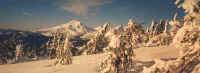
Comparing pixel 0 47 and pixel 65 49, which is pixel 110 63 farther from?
pixel 0 47

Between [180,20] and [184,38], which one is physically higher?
[180,20]

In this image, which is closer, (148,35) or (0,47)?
(148,35)

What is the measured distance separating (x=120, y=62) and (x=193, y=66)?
12187 mm

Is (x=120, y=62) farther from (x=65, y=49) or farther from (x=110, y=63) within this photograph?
(x=65, y=49)

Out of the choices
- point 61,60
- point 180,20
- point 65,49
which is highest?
point 180,20

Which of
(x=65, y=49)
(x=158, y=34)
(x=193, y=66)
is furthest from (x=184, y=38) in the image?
(x=158, y=34)

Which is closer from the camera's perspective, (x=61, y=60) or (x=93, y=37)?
(x=61, y=60)

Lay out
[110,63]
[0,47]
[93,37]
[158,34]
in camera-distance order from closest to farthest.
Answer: [110,63]
[93,37]
[158,34]
[0,47]

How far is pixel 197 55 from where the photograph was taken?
4406mm

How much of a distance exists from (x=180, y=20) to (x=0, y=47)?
109m

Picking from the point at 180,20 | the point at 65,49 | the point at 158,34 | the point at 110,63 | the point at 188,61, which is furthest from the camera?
the point at 158,34

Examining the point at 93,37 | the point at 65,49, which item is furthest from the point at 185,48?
the point at 93,37

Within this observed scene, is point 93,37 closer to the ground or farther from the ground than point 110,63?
farther from the ground

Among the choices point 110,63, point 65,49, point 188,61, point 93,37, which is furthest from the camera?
point 93,37
